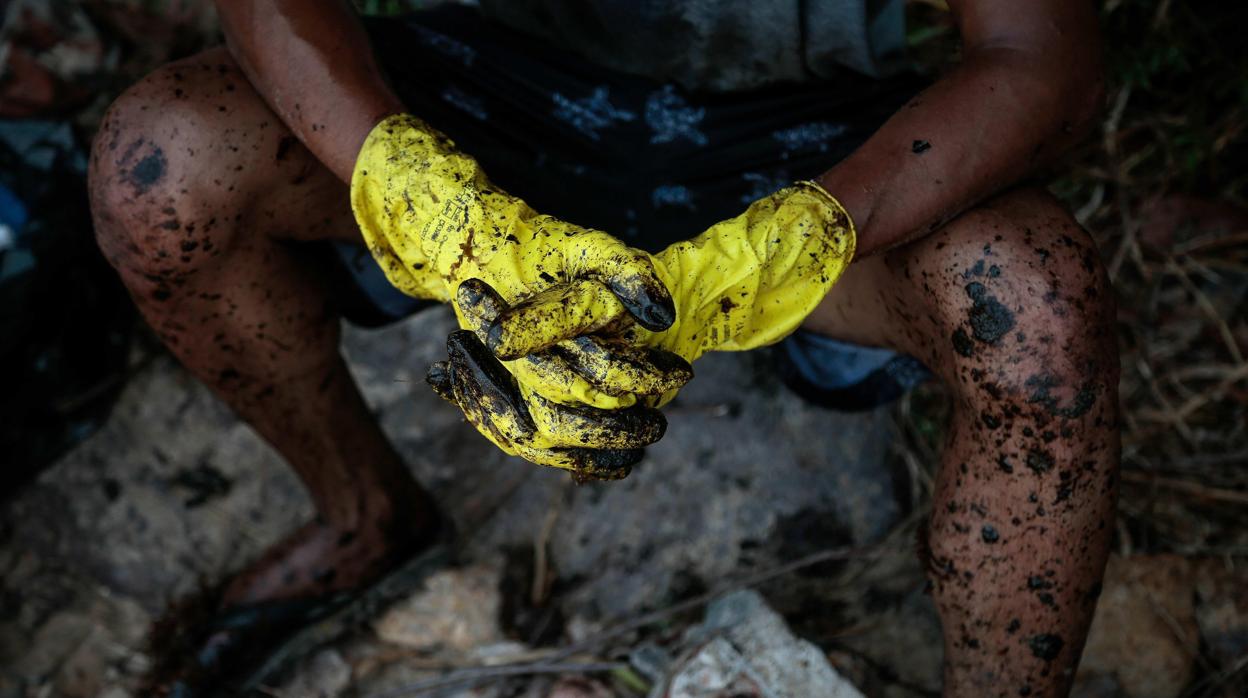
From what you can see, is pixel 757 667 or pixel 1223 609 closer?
pixel 757 667

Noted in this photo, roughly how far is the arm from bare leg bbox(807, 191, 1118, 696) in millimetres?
45

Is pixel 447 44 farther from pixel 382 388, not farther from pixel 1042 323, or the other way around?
pixel 1042 323

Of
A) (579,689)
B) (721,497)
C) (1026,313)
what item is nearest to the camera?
(1026,313)

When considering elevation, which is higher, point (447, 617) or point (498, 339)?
point (498, 339)

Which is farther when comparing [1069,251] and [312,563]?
[312,563]

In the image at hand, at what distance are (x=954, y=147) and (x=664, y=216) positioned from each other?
41 centimetres

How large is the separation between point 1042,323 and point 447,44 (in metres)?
0.92

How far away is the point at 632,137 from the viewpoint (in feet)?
4.59

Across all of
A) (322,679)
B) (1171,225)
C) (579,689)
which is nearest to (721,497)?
(579,689)

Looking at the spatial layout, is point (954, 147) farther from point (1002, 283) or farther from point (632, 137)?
point (632, 137)

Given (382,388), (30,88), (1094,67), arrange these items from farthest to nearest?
(382,388), (30,88), (1094,67)

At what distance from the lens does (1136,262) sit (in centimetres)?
201

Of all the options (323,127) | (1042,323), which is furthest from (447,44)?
(1042,323)

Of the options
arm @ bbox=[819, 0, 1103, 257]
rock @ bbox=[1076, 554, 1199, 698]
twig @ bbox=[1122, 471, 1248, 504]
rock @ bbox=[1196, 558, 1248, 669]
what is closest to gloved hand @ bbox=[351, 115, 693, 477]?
arm @ bbox=[819, 0, 1103, 257]
